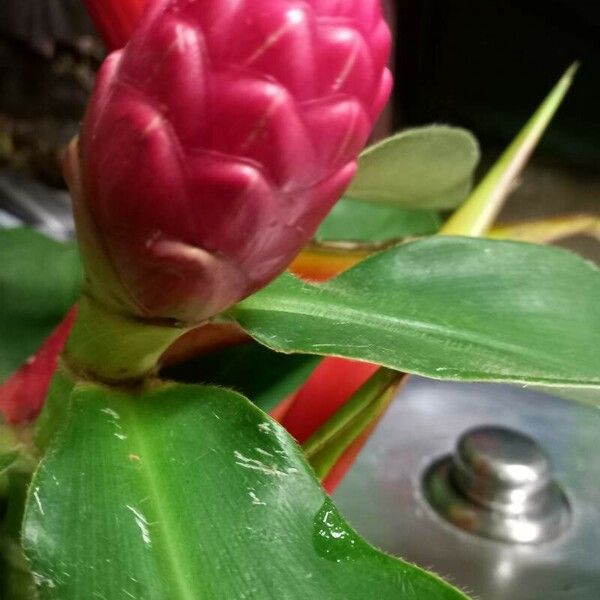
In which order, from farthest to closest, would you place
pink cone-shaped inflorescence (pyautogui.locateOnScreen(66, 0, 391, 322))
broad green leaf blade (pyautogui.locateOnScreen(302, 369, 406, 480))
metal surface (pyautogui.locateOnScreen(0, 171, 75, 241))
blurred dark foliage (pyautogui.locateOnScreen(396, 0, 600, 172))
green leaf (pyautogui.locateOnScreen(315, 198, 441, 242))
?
blurred dark foliage (pyautogui.locateOnScreen(396, 0, 600, 172)) < metal surface (pyautogui.locateOnScreen(0, 171, 75, 241)) < green leaf (pyautogui.locateOnScreen(315, 198, 441, 242)) < broad green leaf blade (pyautogui.locateOnScreen(302, 369, 406, 480)) < pink cone-shaped inflorescence (pyautogui.locateOnScreen(66, 0, 391, 322))

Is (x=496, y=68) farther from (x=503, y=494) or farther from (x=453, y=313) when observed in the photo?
(x=453, y=313)

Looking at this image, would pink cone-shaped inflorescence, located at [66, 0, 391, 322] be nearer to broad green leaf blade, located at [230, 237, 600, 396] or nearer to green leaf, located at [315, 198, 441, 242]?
broad green leaf blade, located at [230, 237, 600, 396]

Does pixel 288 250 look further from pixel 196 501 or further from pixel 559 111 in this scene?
pixel 559 111

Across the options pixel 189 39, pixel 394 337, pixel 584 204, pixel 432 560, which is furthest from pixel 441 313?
pixel 584 204

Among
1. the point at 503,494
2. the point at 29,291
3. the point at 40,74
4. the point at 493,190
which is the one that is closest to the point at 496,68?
the point at 40,74

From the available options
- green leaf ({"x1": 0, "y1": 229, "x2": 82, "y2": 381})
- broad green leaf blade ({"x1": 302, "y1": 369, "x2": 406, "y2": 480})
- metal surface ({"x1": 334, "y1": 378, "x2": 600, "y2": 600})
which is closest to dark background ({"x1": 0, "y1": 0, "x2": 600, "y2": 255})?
metal surface ({"x1": 334, "y1": 378, "x2": 600, "y2": 600})

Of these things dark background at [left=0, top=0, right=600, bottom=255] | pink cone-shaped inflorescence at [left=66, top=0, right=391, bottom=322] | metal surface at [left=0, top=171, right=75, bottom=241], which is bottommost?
metal surface at [left=0, top=171, right=75, bottom=241]

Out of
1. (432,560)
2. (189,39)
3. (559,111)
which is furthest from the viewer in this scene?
(559,111)

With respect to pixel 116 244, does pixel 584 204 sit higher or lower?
lower
